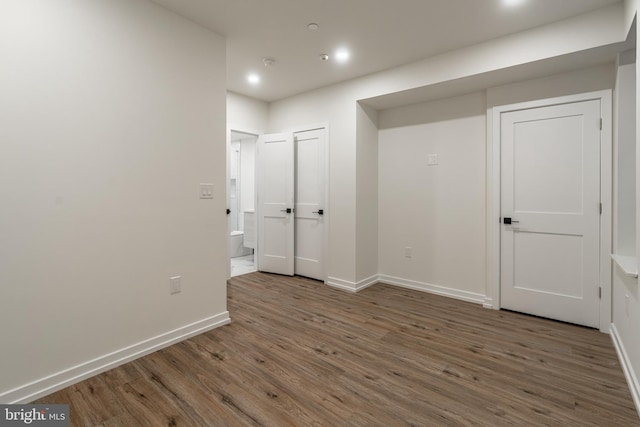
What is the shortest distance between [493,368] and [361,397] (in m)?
1.02

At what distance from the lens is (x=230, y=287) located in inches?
158

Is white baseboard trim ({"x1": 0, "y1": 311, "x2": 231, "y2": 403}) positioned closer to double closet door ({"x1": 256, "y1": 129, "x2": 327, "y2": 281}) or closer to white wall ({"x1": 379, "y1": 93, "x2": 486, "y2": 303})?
double closet door ({"x1": 256, "y1": 129, "x2": 327, "y2": 281})

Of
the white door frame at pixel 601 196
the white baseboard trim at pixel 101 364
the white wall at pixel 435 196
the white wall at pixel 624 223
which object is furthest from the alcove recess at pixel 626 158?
the white baseboard trim at pixel 101 364

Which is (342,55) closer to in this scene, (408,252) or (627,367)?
(408,252)

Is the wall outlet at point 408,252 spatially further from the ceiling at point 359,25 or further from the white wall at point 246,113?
the white wall at point 246,113

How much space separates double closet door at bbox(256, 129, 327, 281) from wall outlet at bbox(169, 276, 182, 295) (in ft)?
6.81

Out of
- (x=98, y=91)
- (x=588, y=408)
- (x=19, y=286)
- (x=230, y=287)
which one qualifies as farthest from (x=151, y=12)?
(x=588, y=408)

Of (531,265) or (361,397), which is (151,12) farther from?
(531,265)

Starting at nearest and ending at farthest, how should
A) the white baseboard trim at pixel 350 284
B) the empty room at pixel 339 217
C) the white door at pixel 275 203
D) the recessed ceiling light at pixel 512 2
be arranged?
1. the empty room at pixel 339 217
2. the recessed ceiling light at pixel 512 2
3. the white baseboard trim at pixel 350 284
4. the white door at pixel 275 203

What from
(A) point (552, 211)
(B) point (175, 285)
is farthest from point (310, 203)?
(A) point (552, 211)

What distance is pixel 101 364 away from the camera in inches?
82.3

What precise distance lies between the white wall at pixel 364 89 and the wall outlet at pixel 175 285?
2038 mm

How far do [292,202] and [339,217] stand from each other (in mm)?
800

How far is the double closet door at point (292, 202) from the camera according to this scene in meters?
4.29
